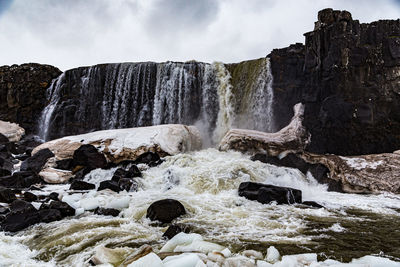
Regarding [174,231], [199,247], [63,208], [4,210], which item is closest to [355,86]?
[174,231]

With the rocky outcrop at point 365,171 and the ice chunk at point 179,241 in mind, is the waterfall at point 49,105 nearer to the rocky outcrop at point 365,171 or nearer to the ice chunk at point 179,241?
the rocky outcrop at point 365,171

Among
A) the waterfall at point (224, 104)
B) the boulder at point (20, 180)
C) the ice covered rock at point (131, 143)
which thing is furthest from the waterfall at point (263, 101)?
the boulder at point (20, 180)

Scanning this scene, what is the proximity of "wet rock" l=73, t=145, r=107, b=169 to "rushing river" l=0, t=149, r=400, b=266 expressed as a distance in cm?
200

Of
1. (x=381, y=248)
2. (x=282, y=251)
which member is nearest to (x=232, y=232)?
(x=282, y=251)

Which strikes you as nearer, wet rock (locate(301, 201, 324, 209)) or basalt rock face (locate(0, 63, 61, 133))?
wet rock (locate(301, 201, 324, 209))

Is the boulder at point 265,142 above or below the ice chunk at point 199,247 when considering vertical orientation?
above

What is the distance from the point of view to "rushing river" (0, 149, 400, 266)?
5434 millimetres

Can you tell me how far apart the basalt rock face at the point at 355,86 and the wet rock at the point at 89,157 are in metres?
10.4

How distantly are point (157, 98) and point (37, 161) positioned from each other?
35.5ft

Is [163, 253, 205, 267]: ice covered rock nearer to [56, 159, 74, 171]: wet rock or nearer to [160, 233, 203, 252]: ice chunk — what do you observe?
[160, 233, 203, 252]: ice chunk

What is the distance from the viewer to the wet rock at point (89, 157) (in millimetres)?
13641

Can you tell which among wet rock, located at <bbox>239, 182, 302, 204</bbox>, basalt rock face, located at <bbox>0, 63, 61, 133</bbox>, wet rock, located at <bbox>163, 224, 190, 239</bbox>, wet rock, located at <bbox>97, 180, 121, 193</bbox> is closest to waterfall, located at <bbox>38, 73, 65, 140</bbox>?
basalt rock face, located at <bbox>0, 63, 61, 133</bbox>

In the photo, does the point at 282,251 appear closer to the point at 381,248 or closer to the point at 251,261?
the point at 251,261

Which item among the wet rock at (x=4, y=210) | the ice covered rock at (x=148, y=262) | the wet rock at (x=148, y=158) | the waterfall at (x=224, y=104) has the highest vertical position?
the waterfall at (x=224, y=104)
